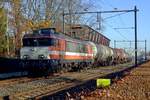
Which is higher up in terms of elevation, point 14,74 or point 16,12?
point 16,12

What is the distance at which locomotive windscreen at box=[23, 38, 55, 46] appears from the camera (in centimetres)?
3116

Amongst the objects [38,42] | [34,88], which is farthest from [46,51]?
[34,88]

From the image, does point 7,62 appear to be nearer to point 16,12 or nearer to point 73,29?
point 16,12

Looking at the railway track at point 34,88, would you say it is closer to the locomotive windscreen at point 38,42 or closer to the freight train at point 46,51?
the freight train at point 46,51

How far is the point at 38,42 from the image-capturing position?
3142 centimetres

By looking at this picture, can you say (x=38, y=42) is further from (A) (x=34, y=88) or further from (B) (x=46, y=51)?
(A) (x=34, y=88)

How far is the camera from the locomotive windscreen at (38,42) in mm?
31156

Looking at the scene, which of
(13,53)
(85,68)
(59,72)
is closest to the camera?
(59,72)

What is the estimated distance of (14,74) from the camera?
34312mm

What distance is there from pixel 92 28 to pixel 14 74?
37.3 meters

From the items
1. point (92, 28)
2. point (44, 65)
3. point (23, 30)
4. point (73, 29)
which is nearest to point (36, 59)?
point (44, 65)

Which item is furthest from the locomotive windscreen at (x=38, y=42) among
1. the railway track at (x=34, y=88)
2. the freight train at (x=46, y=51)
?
the railway track at (x=34, y=88)

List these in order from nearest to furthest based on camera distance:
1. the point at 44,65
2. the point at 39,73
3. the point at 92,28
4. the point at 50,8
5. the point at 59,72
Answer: the point at 44,65 < the point at 39,73 < the point at 59,72 < the point at 50,8 < the point at 92,28

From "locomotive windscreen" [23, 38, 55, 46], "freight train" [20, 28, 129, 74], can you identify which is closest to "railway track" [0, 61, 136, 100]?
"freight train" [20, 28, 129, 74]
